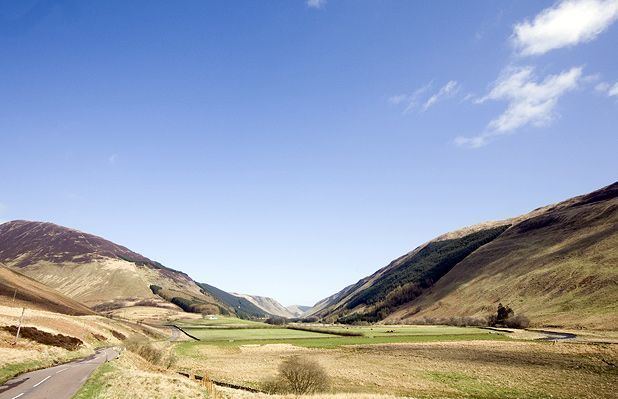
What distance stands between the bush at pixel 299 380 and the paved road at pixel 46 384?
20757 mm

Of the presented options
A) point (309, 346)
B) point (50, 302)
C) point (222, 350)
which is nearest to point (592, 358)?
point (309, 346)

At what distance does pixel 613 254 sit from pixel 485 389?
135293 mm

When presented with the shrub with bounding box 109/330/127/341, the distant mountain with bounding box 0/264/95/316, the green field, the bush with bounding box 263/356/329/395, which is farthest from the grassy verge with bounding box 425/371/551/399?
the distant mountain with bounding box 0/264/95/316

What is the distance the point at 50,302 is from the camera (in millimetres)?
149625

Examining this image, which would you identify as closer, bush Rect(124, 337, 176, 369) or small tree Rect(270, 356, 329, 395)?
small tree Rect(270, 356, 329, 395)

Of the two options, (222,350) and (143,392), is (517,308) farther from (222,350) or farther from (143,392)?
(143,392)

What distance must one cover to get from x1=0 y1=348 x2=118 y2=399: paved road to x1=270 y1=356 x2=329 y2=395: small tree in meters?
21.4

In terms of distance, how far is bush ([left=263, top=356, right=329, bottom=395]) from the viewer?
47.0m

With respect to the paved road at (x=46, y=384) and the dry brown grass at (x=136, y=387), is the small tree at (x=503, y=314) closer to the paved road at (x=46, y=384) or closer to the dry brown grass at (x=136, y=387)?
the dry brown grass at (x=136, y=387)

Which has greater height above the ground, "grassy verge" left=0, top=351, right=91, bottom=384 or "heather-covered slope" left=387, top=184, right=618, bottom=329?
"heather-covered slope" left=387, top=184, right=618, bottom=329

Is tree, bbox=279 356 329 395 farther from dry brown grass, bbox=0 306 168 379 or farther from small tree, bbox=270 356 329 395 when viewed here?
dry brown grass, bbox=0 306 168 379

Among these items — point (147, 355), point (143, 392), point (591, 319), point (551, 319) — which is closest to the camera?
point (143, 392)

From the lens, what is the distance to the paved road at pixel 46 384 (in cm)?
2992

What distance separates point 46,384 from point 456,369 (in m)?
54.2
